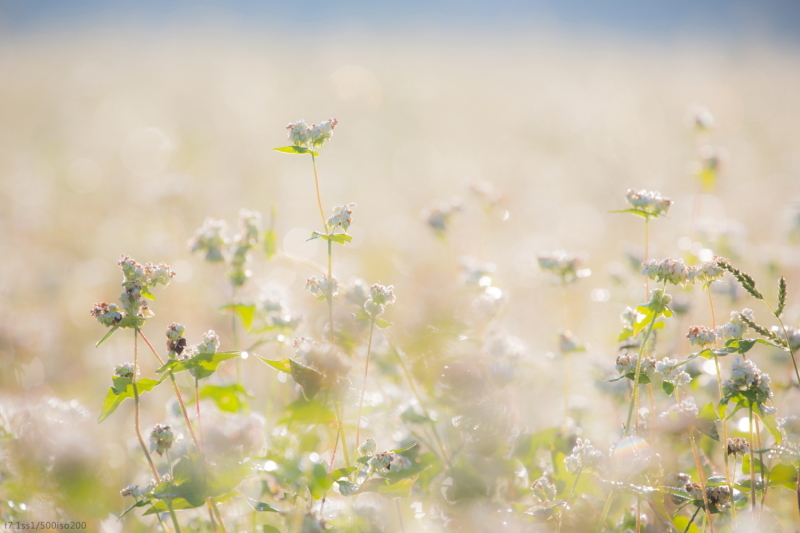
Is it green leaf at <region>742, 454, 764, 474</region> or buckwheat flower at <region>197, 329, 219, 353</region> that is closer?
buckwheat flower at <region>197, 329, 219, 353</region>

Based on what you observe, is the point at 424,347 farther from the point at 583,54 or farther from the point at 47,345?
the point at 583,54

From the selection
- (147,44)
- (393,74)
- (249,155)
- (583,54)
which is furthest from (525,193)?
(147,44)

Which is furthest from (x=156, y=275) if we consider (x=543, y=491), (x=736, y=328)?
(x=736, y=328)

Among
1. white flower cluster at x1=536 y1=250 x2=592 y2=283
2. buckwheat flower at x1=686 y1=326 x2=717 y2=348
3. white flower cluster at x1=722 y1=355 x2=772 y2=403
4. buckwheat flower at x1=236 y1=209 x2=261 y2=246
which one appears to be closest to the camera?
white flower cluster at x1=722 y1=355 x2=772 y2=403

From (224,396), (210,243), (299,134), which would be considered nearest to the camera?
(299,134)

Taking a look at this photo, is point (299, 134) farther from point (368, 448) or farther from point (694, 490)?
point (694, 490)

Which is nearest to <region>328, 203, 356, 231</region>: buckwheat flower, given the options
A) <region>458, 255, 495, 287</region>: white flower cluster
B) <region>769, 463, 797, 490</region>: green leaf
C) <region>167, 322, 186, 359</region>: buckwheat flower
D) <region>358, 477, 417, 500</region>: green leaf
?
<region>167, 322, 186, 359</region>: buckwheat flower

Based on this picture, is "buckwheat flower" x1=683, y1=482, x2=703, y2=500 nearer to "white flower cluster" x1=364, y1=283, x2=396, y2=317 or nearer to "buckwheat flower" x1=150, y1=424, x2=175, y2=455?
"white flower cluster" x1=364, y1=283, x2=396, y2=317
